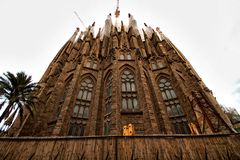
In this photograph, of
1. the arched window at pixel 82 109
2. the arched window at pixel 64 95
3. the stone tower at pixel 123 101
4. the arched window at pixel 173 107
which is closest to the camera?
the stone tower at pixel 123 101

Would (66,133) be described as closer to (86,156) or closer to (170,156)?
(86,156)

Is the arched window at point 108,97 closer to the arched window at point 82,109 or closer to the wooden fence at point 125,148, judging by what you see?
the arched window at point 82,109

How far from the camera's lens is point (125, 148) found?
821 cm

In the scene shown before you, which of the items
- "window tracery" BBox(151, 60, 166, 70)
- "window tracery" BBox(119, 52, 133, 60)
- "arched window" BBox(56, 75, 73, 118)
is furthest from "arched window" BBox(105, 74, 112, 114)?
"window tracery" BBox(151, 60, 166, 70)

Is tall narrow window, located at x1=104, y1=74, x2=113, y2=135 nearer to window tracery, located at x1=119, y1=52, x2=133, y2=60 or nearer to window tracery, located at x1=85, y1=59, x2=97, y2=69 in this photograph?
window tracery, located at x1=85, y1=59, x2=97, y2=69

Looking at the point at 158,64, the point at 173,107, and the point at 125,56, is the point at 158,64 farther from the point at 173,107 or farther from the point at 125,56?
the point at 173,107

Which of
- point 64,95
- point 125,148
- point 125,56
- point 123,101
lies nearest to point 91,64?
point 125,56

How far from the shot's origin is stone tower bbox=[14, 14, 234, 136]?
1481 centimetres

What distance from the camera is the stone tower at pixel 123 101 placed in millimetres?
14809

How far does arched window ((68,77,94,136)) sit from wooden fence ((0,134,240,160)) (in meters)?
7.54

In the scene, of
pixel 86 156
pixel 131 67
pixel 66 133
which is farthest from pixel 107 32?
pixel 86 156

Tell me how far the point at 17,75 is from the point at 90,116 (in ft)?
31.9

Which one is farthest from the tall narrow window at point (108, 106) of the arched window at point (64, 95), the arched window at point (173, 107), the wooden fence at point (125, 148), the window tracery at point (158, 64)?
the wooden fence at point (125, 148)

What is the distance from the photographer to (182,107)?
17125 millimetres
